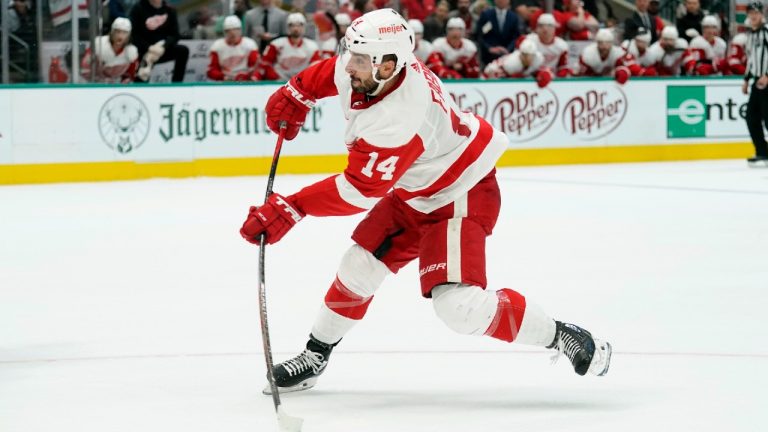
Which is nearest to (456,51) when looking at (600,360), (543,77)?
(543,77)

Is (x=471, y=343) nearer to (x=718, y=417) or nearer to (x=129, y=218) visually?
(x=718, y=417)

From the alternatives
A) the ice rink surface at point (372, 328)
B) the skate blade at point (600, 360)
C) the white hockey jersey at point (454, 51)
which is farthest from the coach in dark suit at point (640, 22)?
the skate blade at point (600, 360)

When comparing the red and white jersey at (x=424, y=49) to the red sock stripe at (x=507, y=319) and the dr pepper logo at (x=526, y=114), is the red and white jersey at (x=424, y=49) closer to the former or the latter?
the dr pepper logo at (x=526, y=114)

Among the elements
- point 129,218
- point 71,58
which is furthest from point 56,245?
point 71,58

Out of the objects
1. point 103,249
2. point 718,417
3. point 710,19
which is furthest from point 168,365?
point 710,19

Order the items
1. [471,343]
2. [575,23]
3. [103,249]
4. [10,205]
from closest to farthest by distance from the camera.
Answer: [471,343] < [103,249] < [10,205] < [575,23]

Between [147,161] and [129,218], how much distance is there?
3.24 meters

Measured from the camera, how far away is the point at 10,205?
9.54 metres

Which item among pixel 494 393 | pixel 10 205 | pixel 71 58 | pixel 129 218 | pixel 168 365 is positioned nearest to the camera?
pixel 494 393

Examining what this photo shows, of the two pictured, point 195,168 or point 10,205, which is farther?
point 195,168

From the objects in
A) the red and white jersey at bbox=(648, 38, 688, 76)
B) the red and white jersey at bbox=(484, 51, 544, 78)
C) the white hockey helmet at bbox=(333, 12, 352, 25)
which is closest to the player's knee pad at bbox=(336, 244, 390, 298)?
the white hockey helmet at bbox=(333, 12, 352, 25)

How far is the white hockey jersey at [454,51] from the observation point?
13594 millimetres

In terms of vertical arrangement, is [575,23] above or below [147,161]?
above

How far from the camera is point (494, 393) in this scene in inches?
149
